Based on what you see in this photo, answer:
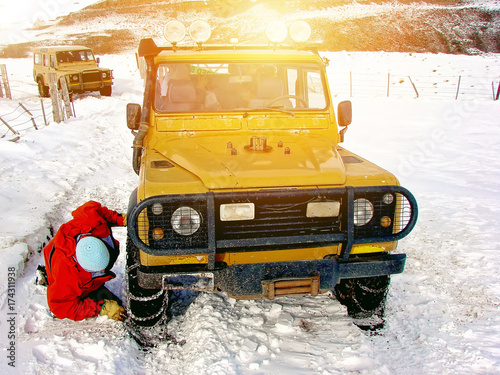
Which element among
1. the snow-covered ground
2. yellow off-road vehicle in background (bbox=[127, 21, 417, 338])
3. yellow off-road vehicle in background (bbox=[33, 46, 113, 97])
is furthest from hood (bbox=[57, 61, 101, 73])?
yellow off-road vehicle in background (bbox=[127, 21, 417, 338])

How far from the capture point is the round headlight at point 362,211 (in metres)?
2.91

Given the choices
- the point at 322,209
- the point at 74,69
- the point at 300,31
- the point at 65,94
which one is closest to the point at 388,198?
the point at 322,209

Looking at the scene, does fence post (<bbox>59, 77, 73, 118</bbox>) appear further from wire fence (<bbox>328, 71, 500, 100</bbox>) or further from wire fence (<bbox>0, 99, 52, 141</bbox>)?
wire fence (<bbox>328, 71, 500, 100</bbox>)

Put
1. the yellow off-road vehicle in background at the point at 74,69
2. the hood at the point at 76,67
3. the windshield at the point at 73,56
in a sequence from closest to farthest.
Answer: the yellow off-road vehicle in background at the point at 74,69 < the hood at the point at 76,67 < the windshield at the point at 73,56

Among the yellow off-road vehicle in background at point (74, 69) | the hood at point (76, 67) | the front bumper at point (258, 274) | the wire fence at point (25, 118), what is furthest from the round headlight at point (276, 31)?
the hood at point (76, 67)

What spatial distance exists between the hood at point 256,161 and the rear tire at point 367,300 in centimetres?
96

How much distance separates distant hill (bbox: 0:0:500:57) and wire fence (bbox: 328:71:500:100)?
10.4 m

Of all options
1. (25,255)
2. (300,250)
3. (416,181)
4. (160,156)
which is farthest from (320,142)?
(416,181)

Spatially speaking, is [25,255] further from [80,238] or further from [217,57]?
[217,57]

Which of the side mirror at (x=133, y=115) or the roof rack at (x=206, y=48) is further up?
the roof rack at (x=206, y=48)

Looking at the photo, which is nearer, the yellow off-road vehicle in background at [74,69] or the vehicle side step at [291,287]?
the vehicle side step at [291,287]

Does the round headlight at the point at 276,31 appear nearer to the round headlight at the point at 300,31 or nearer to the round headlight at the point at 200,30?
the round headlight at the point at 300,31

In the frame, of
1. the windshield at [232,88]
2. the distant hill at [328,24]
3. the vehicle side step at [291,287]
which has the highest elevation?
the distant hill at [328,24]

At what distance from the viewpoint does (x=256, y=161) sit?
10.2 feet
